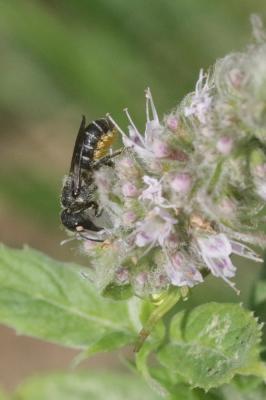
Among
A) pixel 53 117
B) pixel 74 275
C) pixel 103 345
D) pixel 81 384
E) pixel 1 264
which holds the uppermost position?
pixel 53 117

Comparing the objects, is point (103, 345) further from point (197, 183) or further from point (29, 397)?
point (29, 397)

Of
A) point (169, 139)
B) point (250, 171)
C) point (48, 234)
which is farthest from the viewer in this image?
point (48, 234)

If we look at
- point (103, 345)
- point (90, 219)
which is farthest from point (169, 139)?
point (103, 345)

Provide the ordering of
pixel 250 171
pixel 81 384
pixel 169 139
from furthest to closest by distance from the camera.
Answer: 1. pixel 81 384
2. pixel 169 139
3. pixel 250 171

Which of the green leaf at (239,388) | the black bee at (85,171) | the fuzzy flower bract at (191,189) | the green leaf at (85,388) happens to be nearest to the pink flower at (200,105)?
the fuzzy flower bract at (191,189)

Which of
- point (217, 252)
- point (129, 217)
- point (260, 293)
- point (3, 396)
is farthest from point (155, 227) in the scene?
point (3, 396)

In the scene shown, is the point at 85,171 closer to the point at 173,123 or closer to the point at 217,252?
the point at 173,123

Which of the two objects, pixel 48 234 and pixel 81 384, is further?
pixel 48 234
